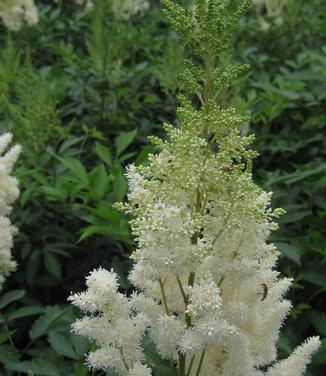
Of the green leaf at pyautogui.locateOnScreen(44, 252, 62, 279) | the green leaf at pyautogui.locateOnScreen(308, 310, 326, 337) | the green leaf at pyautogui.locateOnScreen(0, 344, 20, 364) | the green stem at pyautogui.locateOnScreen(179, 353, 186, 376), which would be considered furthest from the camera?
the green leaf at pyautogui.locateOnScreen(44, 252, 62, 279)

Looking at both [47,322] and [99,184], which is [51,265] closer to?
[99,184]

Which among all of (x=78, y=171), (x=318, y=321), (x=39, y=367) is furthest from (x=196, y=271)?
(x=78, y=171)

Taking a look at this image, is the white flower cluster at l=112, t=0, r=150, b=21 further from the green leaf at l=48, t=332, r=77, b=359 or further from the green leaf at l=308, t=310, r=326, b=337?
the green leaf at l=48, t=332, r=77, b=359

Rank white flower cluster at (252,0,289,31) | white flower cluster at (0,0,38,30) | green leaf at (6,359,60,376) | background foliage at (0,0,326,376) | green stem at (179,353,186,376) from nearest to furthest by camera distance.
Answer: green stem at (179,353,186,376) < green leaf at (6,359,60,376) < background foliage at (0,0,326,376) < white flower cluster at (0,0,38,30) < white flower cluster at (252,0,289,31)

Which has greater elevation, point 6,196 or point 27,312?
point 6,196

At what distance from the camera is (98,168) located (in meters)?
3.19

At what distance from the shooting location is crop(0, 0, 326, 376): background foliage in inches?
111

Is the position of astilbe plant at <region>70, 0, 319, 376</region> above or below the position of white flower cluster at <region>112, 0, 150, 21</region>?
above

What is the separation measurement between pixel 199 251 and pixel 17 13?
4614mm

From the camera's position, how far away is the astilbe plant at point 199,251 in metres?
1.79

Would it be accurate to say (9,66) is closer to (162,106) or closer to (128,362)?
(162,106)

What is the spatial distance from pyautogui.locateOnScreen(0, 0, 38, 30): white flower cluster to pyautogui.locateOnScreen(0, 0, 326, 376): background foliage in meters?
0.10

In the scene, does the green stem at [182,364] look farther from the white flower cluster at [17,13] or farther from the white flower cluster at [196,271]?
the white flower cluster at [17,13]

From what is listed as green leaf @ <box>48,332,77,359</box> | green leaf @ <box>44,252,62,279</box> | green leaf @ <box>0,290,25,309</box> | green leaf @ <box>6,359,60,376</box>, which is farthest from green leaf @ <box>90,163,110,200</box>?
green leaf @ <box>6,359,60,376</box>
